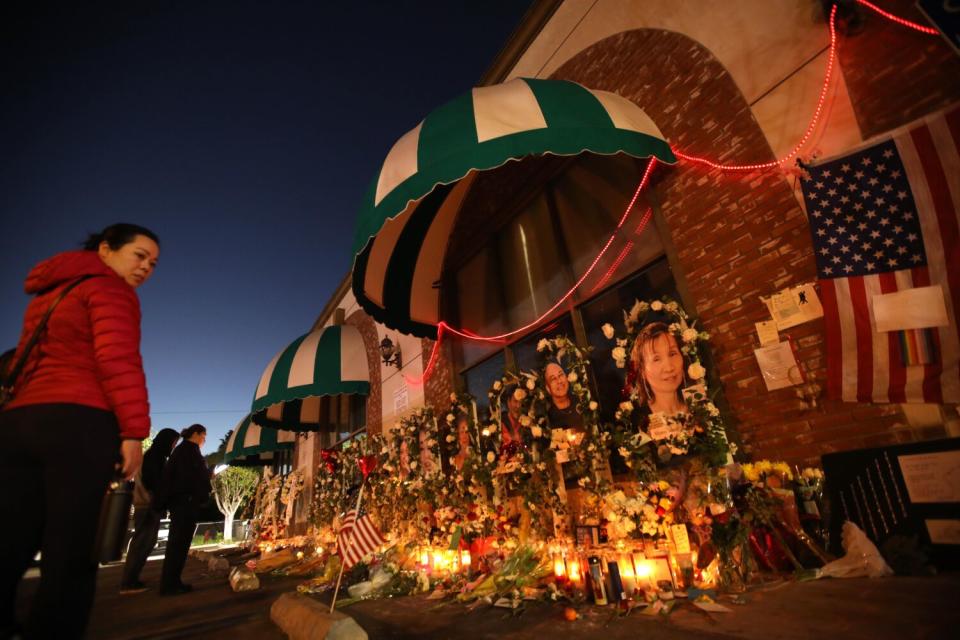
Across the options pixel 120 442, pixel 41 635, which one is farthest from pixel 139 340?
pixel 41 635

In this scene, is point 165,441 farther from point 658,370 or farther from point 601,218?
point 601,218

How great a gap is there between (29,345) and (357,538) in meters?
2.59

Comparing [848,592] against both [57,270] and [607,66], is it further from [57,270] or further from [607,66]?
[607,66]

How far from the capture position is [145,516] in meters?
5.21

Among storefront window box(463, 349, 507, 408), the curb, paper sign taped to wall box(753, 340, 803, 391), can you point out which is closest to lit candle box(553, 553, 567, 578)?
the curb

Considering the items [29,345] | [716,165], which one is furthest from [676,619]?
[716,165]

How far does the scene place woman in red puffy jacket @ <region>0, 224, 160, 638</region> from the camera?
1.46 meters

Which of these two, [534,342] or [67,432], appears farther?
[534,342]

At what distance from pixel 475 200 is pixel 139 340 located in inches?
199

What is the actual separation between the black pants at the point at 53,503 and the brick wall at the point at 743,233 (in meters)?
3.79

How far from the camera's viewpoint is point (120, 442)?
1.72 metres

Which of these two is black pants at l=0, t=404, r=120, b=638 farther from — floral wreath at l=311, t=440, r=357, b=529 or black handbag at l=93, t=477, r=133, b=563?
floral wreath at l=311, t=440, r=357, b=529

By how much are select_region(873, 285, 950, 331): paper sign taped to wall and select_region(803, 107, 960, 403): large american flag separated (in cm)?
3

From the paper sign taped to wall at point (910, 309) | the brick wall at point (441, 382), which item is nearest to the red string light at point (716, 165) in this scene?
the brick wall at point (441, 382)
